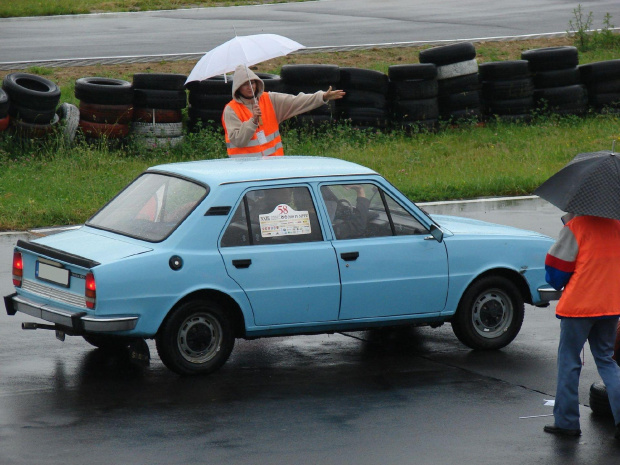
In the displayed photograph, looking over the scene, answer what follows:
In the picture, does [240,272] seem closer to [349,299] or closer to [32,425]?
[349,299]

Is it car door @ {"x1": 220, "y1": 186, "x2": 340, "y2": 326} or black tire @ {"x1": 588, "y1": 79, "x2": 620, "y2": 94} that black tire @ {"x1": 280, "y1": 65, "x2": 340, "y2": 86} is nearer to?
black tire @ {"x1": 588, "y1": 79, "x2": 620, "y2": 94}

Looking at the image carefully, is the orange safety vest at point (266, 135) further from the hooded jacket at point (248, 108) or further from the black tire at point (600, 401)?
the black tire at point (600, 401)

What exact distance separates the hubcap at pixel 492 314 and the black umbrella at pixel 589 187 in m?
2.15

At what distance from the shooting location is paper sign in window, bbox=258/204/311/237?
319 inches

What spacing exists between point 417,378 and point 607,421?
1414 mm

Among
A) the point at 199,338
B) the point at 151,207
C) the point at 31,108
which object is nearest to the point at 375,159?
the point at 31,108

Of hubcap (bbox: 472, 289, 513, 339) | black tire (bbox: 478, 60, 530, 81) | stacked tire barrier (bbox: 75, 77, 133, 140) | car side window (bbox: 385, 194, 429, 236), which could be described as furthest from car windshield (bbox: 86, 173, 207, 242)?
black tire (bbox: 478, 60, 530, 81)

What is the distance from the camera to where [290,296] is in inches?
314

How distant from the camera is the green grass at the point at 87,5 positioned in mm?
29266

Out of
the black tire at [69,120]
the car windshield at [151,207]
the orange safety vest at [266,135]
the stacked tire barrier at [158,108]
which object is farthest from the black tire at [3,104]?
the car windshield at [151,207]

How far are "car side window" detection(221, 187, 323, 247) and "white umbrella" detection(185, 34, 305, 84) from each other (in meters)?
2.30

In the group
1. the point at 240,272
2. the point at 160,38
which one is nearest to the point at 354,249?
the point at 240,272

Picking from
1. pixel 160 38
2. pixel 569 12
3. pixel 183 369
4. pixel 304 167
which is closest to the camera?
pixel 183 369

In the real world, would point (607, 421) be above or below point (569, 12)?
below
